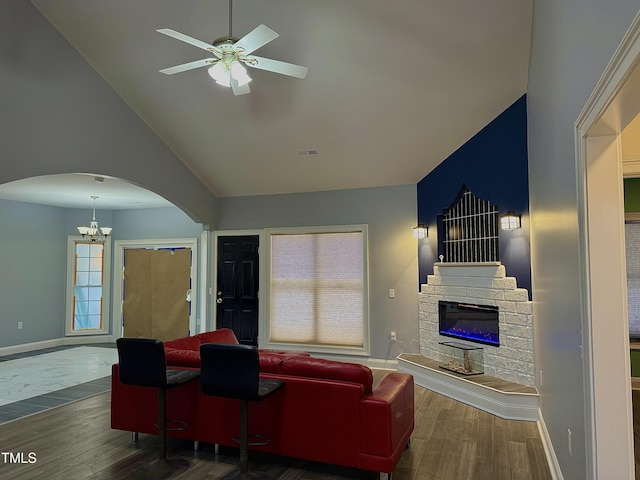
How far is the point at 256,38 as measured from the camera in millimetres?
2898

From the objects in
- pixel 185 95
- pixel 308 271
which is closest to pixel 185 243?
pixel 308 271

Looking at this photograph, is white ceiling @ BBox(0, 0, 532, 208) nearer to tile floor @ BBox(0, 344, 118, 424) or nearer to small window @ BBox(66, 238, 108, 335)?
tile floor @ BBox(0, 344, 118, 424)

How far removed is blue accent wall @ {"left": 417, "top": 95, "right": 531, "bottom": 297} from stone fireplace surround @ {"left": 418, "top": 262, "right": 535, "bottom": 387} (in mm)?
179

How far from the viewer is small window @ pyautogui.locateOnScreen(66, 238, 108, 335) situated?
28.6 ft

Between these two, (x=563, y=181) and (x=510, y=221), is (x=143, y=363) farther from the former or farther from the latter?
(x=510, y=221)

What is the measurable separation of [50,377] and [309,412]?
4685 millimetres

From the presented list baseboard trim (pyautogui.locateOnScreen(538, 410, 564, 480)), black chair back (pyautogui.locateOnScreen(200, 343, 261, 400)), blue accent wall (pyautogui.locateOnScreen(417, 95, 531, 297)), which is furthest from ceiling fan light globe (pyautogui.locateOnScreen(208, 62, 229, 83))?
baseboard trim (pyautogui.locateOnScreen(538, 410, 564, 480))

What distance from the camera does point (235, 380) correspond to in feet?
9.69

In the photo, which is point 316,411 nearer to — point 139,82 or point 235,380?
point 235,380

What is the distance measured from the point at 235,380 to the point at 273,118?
351 centimetres

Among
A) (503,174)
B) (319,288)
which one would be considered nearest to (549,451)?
(503,174)

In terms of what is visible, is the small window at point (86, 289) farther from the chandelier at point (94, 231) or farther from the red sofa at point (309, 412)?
the red sofa at point (309, 412)

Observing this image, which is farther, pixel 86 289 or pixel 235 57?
pixel 86 289

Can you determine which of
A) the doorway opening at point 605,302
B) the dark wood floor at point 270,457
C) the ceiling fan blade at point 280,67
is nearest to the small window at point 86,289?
the dark wood floor at point 270,457
